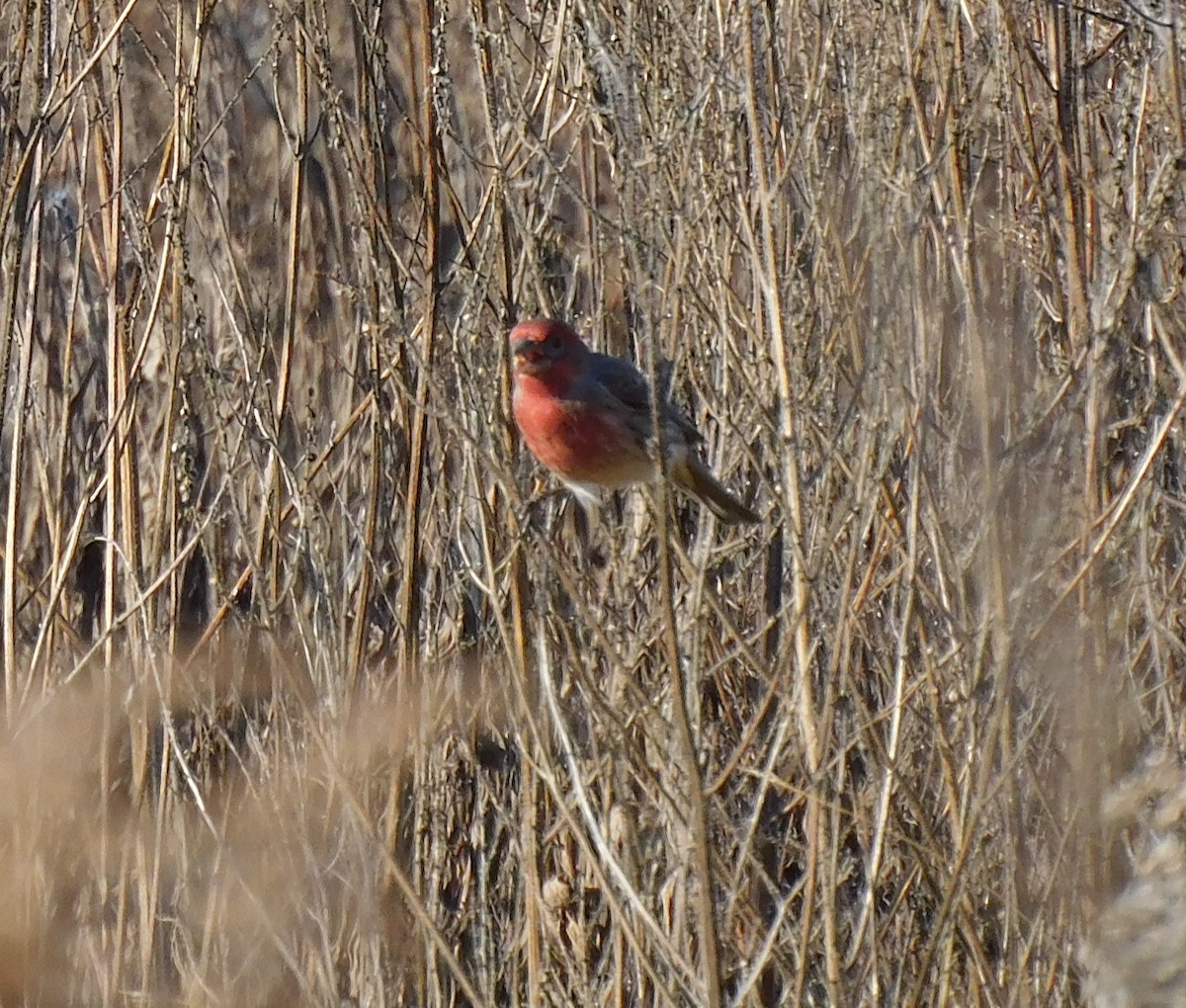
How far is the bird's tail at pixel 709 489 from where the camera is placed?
114 inches

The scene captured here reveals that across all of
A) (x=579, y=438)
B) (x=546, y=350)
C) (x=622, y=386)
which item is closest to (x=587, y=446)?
(x=579, y=438)

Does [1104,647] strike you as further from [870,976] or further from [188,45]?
[188,45]

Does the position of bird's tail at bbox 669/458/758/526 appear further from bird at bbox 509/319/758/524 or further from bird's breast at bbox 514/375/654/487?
bird's breast at bbox 514/375/654/487

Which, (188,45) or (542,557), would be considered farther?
(188,45)

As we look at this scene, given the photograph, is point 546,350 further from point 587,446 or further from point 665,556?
point 665,556

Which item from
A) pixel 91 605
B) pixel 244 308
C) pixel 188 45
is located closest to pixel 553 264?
pixel 244 308

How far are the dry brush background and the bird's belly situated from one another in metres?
0.07

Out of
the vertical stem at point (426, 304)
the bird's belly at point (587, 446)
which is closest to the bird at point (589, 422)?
the bird's belly at point (587, 446)

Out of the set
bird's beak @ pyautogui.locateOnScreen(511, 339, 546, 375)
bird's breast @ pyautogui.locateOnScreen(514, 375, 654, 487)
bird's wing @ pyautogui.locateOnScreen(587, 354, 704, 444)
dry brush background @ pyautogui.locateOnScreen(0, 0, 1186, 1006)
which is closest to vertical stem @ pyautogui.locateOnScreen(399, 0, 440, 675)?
dry brush background @ pyautogui.locateOnScreen(0, 0, 1186, 1006)

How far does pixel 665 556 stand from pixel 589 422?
4.30ft

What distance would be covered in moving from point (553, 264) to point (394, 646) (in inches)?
36.8

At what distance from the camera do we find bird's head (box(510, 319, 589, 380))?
280 centimetres

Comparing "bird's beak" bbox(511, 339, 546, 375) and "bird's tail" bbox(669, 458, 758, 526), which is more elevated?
"bird's beak" bbox(511, 339, 546, 375)

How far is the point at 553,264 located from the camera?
3674 mm
